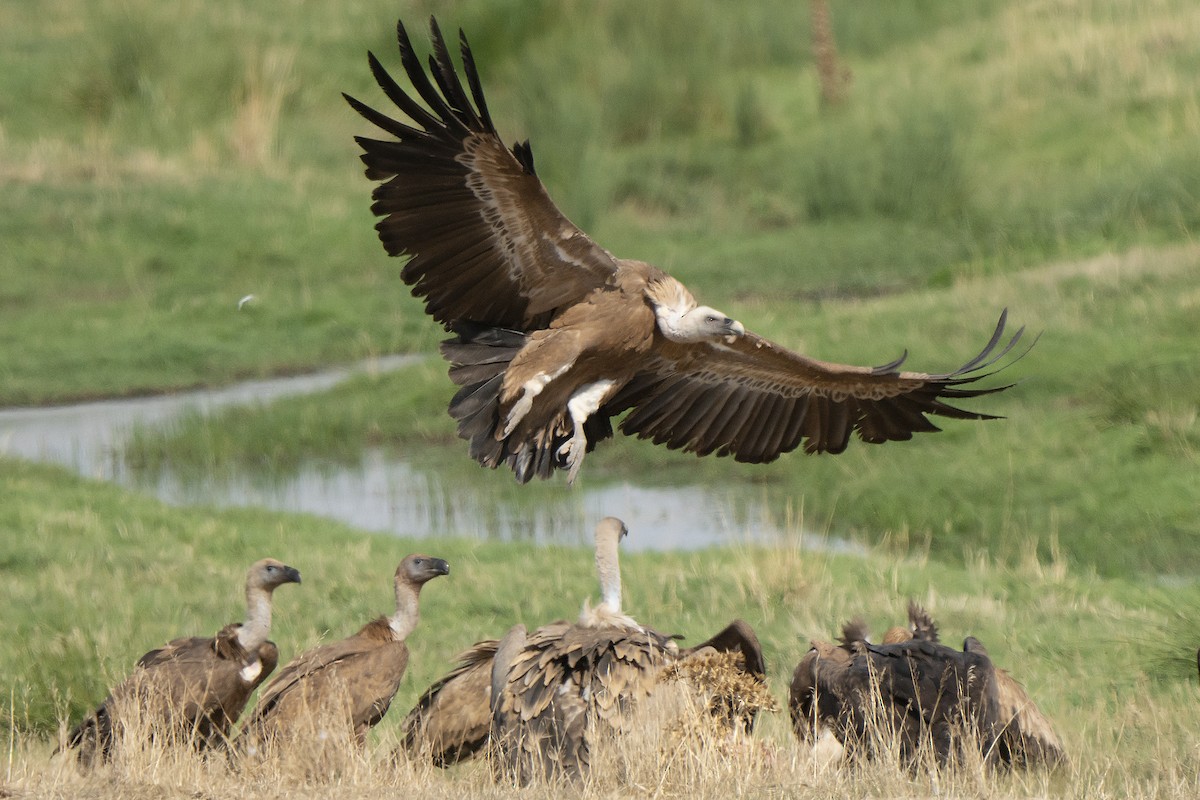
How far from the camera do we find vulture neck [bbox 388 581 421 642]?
7391mm

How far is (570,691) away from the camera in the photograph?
5.87 m

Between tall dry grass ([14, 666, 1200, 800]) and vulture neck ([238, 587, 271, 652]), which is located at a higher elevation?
vulture neck ([238, 587, 271, 652])

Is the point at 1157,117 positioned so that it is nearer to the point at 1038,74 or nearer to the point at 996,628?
the point at 1038,74

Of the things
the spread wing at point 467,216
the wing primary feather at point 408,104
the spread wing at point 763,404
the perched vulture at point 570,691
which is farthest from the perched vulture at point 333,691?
the wing primary feather at point 408,104

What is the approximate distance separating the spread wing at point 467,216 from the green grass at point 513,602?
1.71 metres

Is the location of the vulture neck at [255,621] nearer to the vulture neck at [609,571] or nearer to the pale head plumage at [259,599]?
the pale head plumage at [259,599]

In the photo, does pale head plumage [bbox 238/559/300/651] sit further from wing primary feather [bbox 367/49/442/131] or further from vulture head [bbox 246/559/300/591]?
wing primary feather [bbox 367/49/442/131]

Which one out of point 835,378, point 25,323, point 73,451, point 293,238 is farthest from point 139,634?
point 293,238

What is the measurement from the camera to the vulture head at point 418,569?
24.7 feet

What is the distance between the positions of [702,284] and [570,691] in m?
11.9

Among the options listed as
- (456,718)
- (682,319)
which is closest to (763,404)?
(682,319)

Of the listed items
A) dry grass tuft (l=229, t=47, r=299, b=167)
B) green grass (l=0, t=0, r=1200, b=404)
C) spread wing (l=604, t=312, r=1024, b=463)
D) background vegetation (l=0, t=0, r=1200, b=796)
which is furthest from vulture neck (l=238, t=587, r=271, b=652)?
dry grass tuft (l=229, t=47, r=299, b=167)

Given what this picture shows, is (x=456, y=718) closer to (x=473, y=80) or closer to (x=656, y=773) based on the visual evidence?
(x=656, y=773)

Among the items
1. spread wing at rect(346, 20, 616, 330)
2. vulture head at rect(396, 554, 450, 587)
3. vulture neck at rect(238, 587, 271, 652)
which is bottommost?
vulture neck at rect(238, 587, 271, 652)
